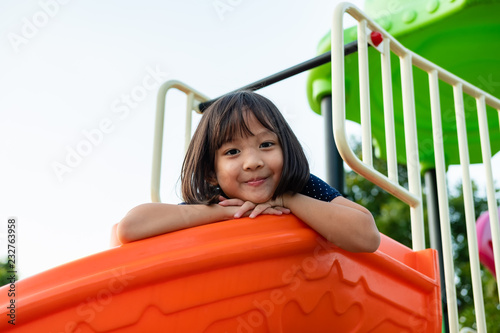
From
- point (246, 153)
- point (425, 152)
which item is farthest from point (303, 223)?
point (425, 152)

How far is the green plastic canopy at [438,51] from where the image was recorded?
2.38 meters

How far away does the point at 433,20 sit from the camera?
2.44 metres

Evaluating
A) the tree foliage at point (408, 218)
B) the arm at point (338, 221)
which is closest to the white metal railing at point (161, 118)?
the arm at point (338, 221)

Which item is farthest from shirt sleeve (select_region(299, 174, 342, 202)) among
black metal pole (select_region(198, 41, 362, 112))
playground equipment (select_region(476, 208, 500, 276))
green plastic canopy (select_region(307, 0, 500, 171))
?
playground equipment (select_region(476, 208, 500, 276))

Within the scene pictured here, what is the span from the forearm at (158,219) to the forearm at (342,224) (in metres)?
0.19

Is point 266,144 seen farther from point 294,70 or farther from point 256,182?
point 294,70

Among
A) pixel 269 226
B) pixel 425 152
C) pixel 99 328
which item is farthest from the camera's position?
pixel 425 152

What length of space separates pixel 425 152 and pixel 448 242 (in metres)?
1.77

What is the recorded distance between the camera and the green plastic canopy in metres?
2.38

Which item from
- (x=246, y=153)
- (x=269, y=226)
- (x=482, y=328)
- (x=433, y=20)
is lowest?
(x=482, y=328)

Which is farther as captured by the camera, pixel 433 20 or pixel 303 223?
pixel 433 20

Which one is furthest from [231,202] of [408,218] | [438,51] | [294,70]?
[408,218]

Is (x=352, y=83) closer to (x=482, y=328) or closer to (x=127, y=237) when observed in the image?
(x=482, y=328)

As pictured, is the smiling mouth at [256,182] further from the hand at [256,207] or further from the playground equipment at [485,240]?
the playground equipment at [485,240]
